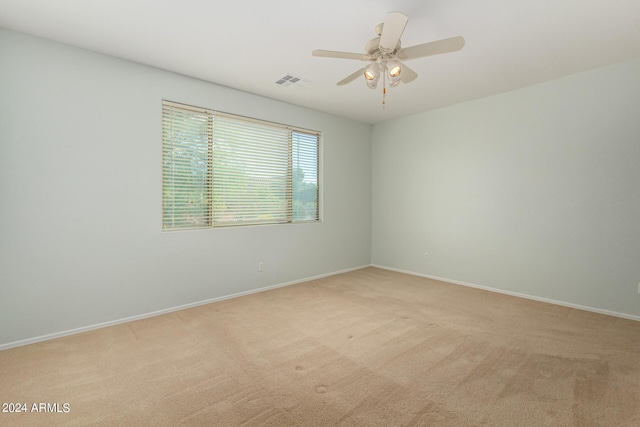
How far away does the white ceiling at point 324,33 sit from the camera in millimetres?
2264

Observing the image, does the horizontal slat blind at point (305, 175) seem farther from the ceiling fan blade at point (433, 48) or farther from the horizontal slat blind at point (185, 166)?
the ceiling fan blade at point (433, 48)

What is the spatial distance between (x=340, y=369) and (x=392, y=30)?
97.4 inches

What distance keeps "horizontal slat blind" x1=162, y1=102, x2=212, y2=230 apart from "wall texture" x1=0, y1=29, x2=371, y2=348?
0.12 meters

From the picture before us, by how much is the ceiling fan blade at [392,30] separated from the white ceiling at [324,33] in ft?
1.19

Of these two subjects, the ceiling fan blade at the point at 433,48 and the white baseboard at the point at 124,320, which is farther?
the white baseboard at the point at 124,320

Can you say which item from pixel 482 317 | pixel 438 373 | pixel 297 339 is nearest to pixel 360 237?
pixel 482 317

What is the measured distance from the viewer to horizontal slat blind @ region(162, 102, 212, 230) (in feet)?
11.3

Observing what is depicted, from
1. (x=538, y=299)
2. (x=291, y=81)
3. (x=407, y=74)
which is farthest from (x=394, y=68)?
(x=538, y=299)

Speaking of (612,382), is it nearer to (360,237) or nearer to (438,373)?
(438,373)

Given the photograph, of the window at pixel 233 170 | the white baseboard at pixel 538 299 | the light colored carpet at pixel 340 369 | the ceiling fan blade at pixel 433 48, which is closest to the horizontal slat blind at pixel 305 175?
the window at pixel 233 170

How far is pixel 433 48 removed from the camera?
213 centimetres

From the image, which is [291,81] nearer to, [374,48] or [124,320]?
[374,48]

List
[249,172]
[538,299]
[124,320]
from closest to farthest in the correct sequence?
[124,320] → [538,299] → [249,172]

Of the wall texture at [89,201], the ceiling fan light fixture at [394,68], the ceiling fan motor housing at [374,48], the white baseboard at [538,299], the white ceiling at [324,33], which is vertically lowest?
the white baseboard at [538,299]
